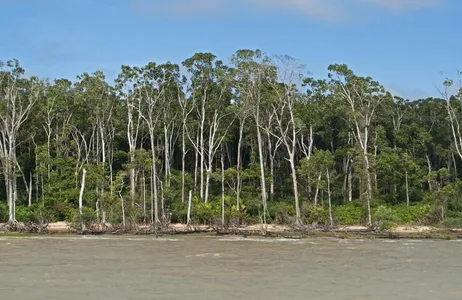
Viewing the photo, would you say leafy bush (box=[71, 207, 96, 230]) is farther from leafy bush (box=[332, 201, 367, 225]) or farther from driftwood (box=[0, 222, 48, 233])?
leafy bush (box=[332, 201, 367, 225])

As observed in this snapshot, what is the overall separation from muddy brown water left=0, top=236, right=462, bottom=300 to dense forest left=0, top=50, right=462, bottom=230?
890 cm

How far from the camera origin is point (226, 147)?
53.7m

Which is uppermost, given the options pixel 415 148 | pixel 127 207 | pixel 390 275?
pixel 415 148

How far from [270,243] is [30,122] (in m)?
28.3

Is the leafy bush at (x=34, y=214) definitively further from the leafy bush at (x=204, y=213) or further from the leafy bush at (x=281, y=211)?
the leafy bush at (x=281, y=211)

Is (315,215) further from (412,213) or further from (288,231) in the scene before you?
(412,213)

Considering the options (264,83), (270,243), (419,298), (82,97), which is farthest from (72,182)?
(419,298)

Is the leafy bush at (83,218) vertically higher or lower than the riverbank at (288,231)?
higher

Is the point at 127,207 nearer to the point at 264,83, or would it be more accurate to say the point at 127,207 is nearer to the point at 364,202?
the point at 264,83

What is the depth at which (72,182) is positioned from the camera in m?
44.4

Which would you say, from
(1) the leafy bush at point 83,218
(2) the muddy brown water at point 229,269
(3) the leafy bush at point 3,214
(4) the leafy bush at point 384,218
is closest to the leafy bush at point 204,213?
(1) the leafy bush at point 83,218

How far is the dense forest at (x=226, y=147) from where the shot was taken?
133 feet

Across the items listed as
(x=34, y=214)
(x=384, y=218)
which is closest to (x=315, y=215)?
(x=384, y=218)

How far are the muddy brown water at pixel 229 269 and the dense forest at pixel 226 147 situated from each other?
29.2 ft
